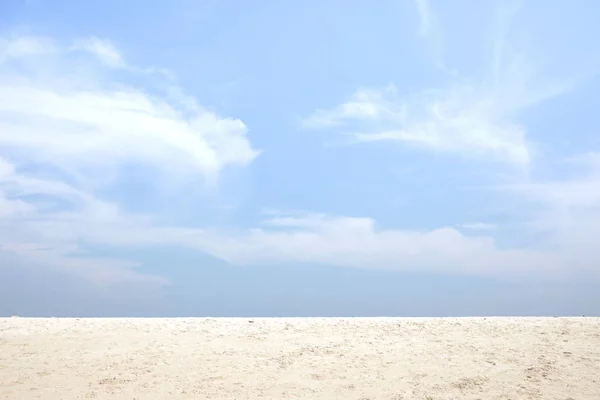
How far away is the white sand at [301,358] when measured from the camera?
12891 mm

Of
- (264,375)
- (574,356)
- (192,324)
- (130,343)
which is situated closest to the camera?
(264,375)

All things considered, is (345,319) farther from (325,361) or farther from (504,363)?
(504,363)

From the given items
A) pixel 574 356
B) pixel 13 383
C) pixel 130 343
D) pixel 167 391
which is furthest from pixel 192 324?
pixel 574 356

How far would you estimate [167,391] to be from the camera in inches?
508

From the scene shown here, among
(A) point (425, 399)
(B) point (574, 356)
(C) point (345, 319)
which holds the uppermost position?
(C) point (345, 319)

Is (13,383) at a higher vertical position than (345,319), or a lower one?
lower

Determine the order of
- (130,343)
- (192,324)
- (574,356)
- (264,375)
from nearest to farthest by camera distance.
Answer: (264,375) → (574,356) → (130,343) → (192,324)

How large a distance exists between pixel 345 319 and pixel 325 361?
3.21 m

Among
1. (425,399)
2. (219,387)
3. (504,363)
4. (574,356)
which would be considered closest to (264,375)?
(219,387)

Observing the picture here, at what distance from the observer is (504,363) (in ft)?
46.1

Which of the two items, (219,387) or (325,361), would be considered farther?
(325,361)

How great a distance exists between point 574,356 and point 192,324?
434 inches

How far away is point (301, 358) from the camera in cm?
1424

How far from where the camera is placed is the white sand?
42.3 ft
